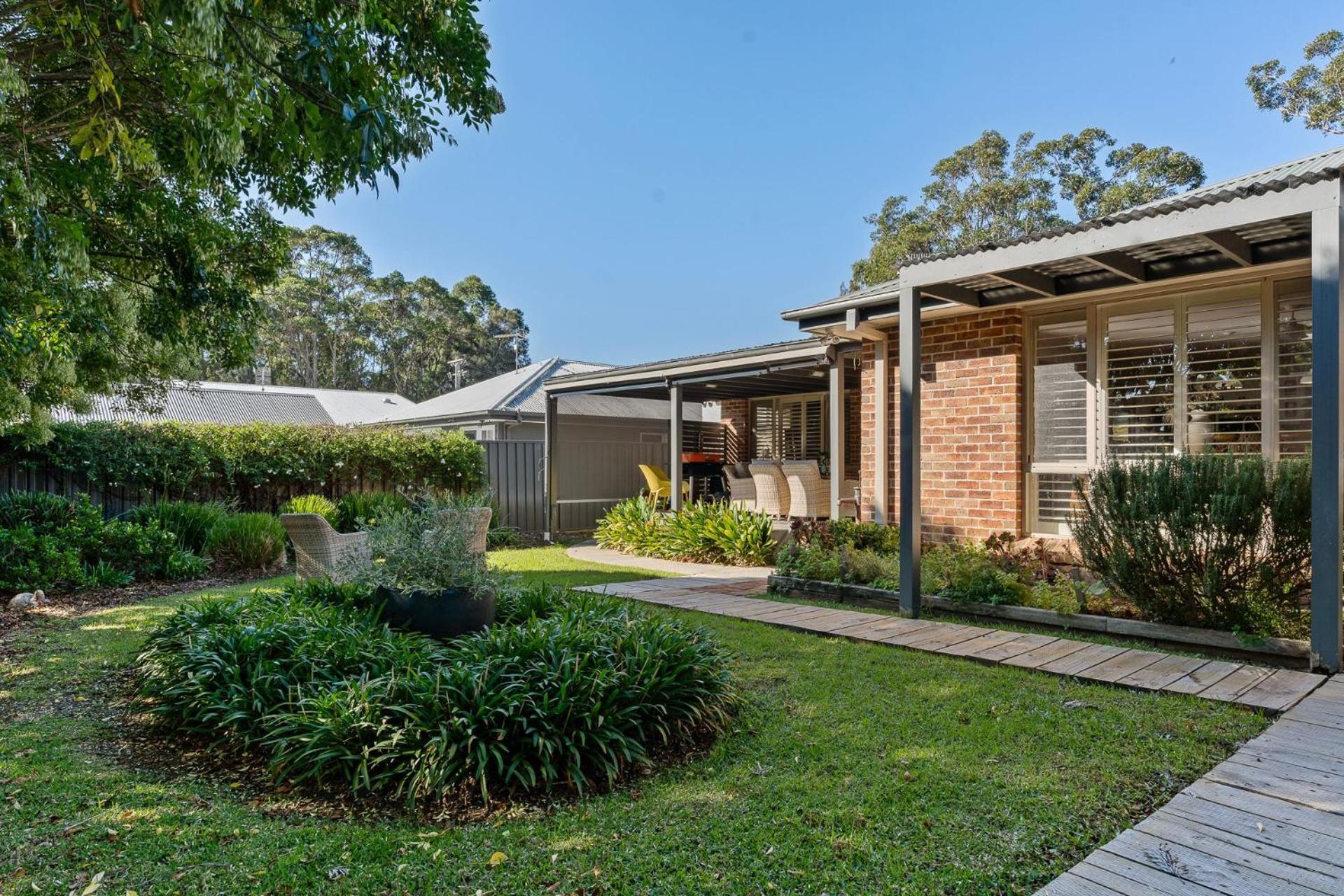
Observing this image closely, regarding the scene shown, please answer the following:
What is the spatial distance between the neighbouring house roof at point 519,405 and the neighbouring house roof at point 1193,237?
8425mm

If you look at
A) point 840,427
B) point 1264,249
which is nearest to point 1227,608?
point 1264,249

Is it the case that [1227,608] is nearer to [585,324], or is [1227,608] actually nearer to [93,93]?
[93,93]

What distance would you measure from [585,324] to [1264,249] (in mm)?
41197

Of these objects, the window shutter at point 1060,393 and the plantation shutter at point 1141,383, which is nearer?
the plantation shutter at point 1141,383

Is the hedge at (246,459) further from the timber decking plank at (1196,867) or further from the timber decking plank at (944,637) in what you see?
the timber decking plank at (1196,867)

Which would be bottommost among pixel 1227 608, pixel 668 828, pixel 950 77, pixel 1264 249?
pixel 668 828

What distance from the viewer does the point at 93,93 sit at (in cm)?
362

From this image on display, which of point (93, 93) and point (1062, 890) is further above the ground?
point (93, 93)

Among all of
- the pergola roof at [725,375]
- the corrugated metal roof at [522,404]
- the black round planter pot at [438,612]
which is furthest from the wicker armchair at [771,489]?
the black round planter pot at [438,612]

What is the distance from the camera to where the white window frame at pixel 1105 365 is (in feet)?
20.5

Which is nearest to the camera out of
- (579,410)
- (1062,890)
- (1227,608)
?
(1062,890)

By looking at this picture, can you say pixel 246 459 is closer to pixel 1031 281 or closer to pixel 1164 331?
pixel 1031 281

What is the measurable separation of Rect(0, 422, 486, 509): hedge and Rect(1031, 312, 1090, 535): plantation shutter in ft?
30.5

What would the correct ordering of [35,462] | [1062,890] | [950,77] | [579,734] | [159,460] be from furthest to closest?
[950,77], [159,460], [35,462], [579,734], [1062,890]
